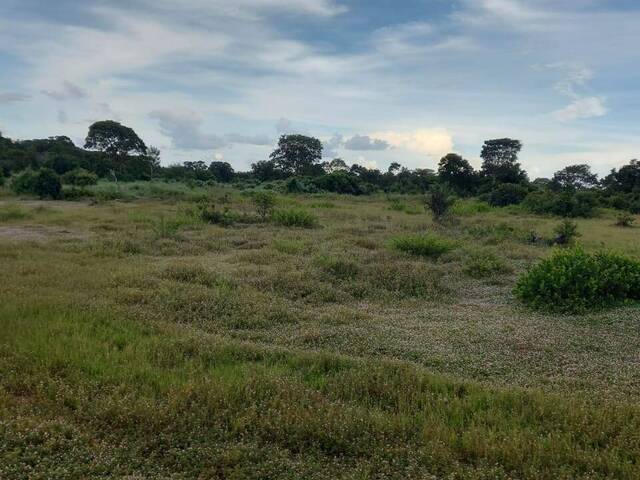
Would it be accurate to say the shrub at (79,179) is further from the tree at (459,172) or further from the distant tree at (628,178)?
the distant tree at (628,178)

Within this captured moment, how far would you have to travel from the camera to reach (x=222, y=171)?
68.6m

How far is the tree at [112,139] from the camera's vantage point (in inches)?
2442

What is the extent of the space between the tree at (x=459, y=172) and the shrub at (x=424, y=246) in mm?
32312

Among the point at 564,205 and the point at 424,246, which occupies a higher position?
the point at 564,205

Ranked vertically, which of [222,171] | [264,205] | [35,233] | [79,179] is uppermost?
[222,171]

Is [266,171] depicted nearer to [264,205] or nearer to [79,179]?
[79,179]

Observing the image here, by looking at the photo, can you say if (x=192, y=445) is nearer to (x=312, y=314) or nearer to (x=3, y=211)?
(x=312, y=314)

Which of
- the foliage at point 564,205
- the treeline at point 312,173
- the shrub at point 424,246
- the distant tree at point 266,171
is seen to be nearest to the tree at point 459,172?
the treeline at point 312,173

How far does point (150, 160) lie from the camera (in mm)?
64812

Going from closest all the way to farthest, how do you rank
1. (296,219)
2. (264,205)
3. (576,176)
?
(296,219) → (264,205) → (576,176)

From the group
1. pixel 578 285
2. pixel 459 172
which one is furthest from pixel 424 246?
pixel 459 172

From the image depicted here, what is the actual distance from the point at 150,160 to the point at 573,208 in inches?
1909

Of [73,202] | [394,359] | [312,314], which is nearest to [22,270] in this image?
[312,314]

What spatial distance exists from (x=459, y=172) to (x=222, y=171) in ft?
106
